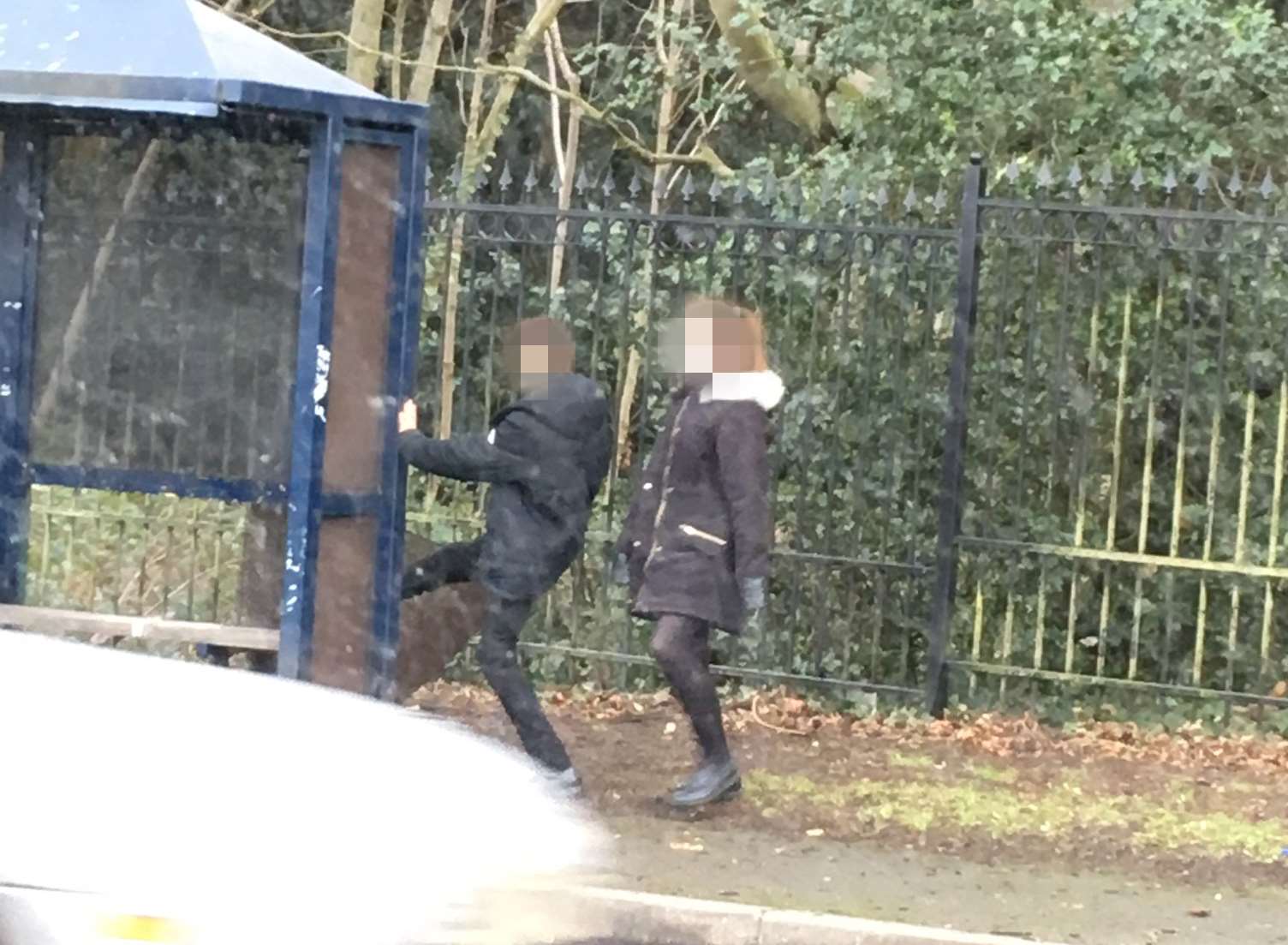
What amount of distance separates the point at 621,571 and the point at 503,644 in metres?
0.51

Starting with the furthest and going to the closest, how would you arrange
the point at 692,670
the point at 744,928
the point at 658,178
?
the point at 658,178 → the point at 692,670 → the point at 744,928

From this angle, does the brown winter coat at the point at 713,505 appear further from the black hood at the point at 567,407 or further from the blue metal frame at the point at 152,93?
the blue metal frame at the point at 152,93

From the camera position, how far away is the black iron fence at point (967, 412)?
948cm

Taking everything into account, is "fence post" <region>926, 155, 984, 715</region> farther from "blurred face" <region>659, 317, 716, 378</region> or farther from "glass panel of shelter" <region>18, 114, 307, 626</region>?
"glass panel of shelter" <region>18, 114, 307, 626</region>

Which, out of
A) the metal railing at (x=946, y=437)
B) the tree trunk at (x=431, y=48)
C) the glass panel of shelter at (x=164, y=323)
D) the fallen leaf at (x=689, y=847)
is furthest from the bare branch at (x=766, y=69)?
the fallen leaf at (x=689, y=847)

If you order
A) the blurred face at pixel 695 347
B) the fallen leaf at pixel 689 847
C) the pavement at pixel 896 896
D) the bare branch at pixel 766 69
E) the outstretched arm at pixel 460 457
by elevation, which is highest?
the bare branch at pixel 766 69

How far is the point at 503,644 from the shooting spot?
7.58 metres

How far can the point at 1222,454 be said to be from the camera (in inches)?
395

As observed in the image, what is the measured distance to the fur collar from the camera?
7.36 metres

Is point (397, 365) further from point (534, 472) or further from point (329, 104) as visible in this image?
point (329, 104)

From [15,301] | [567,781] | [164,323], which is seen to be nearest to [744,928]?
A: [567,781]

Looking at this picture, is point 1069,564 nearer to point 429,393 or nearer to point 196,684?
point 429,393

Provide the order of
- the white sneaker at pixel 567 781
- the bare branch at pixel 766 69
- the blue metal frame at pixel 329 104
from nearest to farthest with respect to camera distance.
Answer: the blue metal frame at pixel 329 104, the white sneaker at pixel 567 781, the bare branch at pixel 766 69

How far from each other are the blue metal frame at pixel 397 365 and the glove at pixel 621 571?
788 millimetres
